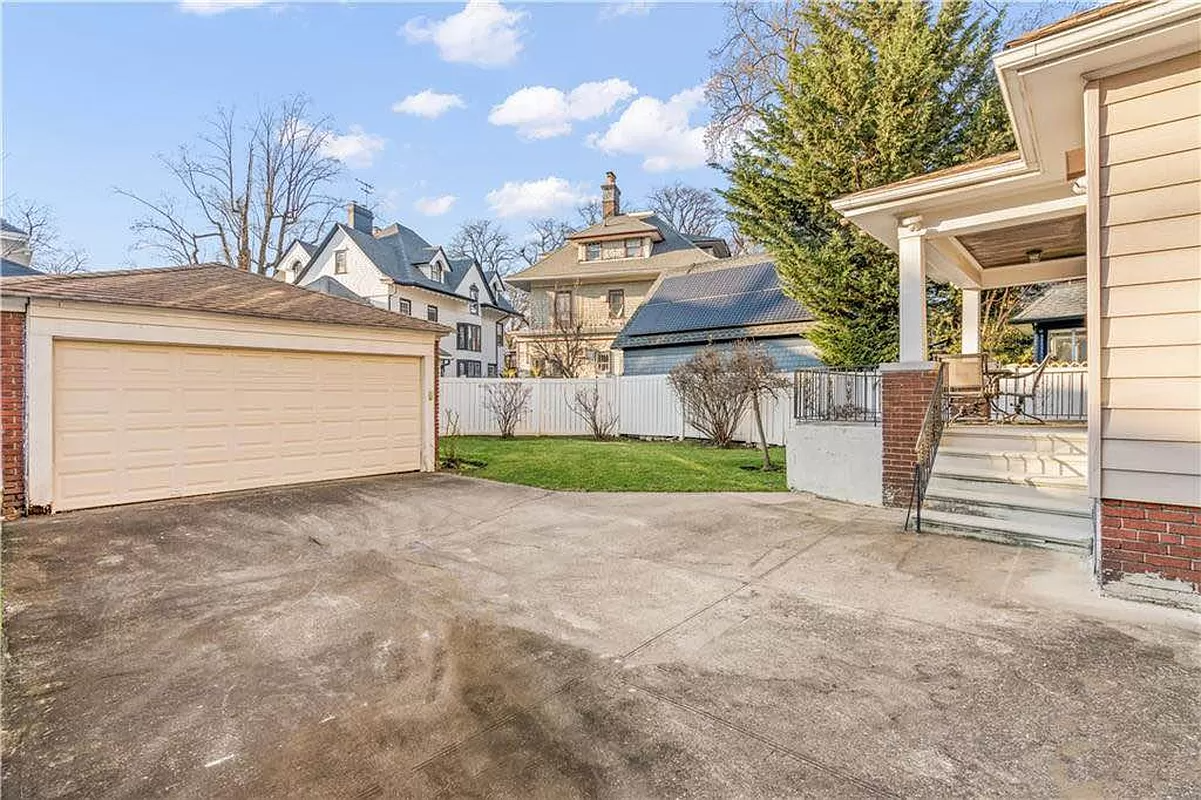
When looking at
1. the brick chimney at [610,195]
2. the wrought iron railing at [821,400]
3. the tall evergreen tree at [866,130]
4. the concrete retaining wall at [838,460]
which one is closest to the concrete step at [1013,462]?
the concrete retaining wall at [838,460]

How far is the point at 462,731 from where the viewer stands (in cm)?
252

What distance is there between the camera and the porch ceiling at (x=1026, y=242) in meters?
6.72

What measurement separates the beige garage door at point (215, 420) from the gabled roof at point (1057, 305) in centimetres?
1404

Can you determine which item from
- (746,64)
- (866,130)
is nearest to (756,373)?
(866,130)

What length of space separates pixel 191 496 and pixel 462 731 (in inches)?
259

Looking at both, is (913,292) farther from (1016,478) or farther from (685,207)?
(685,207)

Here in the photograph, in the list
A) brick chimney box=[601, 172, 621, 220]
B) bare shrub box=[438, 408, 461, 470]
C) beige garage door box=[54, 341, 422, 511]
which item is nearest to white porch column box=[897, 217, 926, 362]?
bare shrub box=[438, 408, 461, 470]

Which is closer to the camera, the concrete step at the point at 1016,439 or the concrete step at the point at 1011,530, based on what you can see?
the concrete step at the point at 1011,530

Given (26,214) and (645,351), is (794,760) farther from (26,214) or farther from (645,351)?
(26,214)

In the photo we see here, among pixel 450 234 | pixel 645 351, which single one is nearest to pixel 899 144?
pixel 645 351

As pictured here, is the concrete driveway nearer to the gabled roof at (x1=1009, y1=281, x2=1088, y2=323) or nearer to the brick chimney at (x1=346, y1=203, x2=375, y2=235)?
the gabled roof at (x1=1009, y1=281, x2=1088, y2=323)

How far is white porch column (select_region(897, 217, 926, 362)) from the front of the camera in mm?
6551

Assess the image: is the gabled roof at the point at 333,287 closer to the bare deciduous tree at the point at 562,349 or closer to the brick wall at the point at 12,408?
the bare deciduous tree at the point at 562,349

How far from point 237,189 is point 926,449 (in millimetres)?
28764
